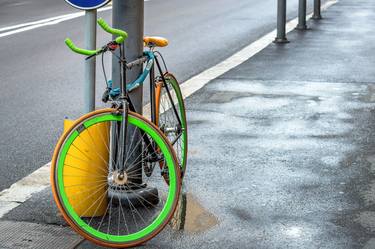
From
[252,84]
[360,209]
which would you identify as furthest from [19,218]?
[252,84]

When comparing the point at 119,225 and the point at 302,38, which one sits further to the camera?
the point at 302,38

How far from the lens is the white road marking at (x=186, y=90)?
6.19 m

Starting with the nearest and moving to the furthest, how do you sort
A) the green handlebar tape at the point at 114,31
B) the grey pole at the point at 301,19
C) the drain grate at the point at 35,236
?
the green handlebar tape at the point at 114,31 → the drain grate at the point at 35,236 → the grey pole at the point at 301,19

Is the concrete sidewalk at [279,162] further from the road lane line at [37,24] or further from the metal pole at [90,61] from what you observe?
the road lane line at [37,24]

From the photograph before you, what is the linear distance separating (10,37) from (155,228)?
11.0m

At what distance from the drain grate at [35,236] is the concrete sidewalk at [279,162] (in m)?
0.09

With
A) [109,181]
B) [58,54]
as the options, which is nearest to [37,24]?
[58,54]

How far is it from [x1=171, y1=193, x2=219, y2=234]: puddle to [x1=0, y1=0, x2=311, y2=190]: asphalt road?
1.42 meters

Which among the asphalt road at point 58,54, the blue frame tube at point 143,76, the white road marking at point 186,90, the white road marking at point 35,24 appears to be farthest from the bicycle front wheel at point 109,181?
the white road marking at point 35,24

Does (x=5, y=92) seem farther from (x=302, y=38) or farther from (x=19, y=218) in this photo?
(x=302, y=38)

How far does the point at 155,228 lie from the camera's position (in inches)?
205

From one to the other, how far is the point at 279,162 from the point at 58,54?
7116 millimetres

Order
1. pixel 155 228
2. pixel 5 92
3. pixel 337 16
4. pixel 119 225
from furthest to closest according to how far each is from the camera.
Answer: pixel 337 16, pixel 5 92, pixel 119 225, pixel 155 228

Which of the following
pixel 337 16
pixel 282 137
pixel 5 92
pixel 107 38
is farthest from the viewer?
pixel 337 16
